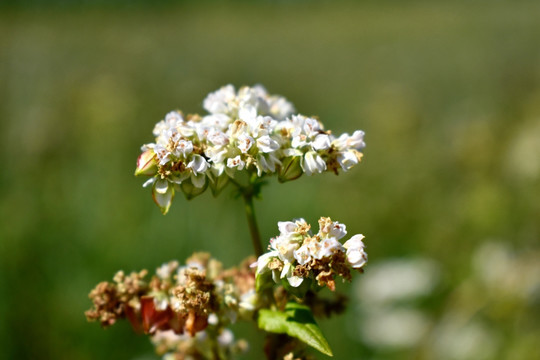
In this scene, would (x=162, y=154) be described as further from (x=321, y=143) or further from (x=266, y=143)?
(x=321, y=143)

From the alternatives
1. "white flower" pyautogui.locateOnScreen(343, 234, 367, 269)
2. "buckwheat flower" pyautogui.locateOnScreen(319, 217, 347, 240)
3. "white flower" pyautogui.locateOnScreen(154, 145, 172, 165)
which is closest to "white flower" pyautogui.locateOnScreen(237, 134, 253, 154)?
"white flower" pyautogui.locateOnScreen(154, 145, 172, 165)

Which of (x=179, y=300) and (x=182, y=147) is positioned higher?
(x=182, y=147)

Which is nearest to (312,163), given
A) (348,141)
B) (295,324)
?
(348,141)

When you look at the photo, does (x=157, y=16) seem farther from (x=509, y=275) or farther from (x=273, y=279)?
(x=273, y=279)

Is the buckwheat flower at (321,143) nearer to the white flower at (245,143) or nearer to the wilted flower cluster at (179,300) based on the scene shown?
the white flower at (245,143)

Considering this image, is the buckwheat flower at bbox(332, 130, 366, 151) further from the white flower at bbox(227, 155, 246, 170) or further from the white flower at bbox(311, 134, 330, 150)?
the white flower at bbox(227, 155, 246, 170)

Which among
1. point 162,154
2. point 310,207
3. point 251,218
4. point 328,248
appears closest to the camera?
point 328,248

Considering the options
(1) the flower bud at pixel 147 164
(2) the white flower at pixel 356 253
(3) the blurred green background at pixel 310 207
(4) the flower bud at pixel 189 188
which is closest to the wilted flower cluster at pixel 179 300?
(4) the flower bud at pixel 189 188
